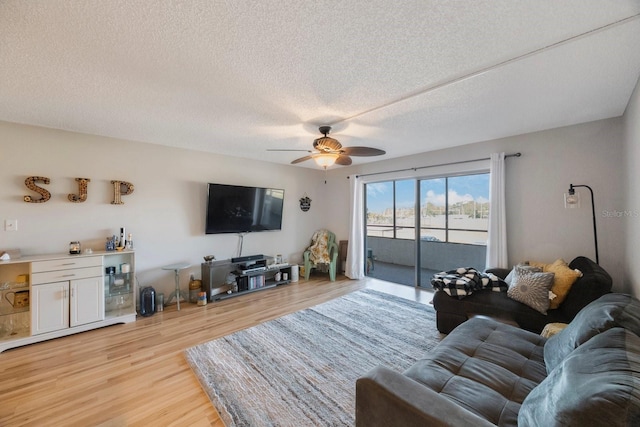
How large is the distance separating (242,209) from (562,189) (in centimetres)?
450

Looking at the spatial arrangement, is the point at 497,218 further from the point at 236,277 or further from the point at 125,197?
the point at 125,197

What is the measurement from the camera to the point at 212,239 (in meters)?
4.16

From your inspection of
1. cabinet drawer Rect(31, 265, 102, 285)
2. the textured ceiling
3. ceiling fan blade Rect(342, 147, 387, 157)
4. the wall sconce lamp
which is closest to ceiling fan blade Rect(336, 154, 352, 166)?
ceiling fan blade Rect(342, 147, 387, 157)

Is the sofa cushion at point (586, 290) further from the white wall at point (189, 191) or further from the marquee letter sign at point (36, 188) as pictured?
the marquee letter sign at point (36, 188)

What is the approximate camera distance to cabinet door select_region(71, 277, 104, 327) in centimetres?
271

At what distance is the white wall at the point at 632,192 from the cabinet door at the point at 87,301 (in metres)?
5.21

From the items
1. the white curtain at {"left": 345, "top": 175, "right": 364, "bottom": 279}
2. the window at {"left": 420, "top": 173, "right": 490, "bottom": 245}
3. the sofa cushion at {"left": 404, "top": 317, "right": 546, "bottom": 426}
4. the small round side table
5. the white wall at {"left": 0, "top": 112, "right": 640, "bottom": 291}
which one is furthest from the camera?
the white curtain at {"left": 345, "top": 175, "right": 364, "bottom": 279}

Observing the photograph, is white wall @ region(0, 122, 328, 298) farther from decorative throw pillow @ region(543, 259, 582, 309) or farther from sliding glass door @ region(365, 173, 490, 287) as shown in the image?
decorative throw pillow @ region(543, 259, 582, 309)

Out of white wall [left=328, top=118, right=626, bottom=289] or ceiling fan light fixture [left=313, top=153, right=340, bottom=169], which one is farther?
ceiling fan light fixture [left=313, top=153, right=340, bottom=169]

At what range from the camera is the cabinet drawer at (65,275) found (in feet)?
8.32

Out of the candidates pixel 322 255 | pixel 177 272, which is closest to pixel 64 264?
pixel 177 272

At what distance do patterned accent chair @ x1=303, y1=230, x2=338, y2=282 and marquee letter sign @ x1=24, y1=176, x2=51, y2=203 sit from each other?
386cm

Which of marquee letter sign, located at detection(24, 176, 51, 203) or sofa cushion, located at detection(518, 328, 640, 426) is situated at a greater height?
marquee letter sign, located at detection(24, 176, 51, 203)

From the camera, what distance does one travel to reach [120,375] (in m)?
2.06
